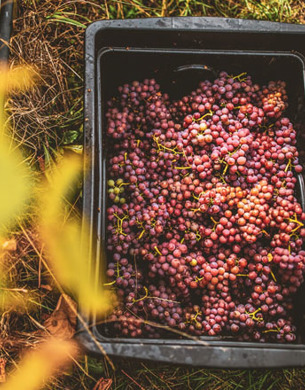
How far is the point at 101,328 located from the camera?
109 cm

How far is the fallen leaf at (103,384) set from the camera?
1372 millimetres

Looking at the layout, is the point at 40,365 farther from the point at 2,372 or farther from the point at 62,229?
the point at 62,229

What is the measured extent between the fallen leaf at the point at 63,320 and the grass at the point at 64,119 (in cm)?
6

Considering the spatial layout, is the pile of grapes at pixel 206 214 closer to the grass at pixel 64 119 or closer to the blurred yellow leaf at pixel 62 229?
the blurred yellow leaf at pixel 62 229

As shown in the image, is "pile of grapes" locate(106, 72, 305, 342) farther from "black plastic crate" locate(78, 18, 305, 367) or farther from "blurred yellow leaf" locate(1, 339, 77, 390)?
"blurred yellow leaf" locate(1, 339, 77, 390)

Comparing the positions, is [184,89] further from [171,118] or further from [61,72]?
[61,72]

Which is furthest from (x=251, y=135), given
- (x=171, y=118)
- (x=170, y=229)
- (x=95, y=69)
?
(x=95, y=69)

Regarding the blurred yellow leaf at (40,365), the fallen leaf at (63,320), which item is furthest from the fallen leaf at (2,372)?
the fallen leaf at (63,320)

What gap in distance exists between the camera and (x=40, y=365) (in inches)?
54.1

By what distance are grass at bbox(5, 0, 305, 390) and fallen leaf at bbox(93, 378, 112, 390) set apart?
3 centimetres

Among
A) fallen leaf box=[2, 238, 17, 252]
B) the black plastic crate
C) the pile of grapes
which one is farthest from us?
fallen leaf box=[2, 238, 17, 252]

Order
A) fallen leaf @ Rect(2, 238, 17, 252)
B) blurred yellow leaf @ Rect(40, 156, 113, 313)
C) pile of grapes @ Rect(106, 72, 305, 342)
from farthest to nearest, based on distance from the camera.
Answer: fallen leaf @ Rect(2, 238, 17, 252)
blurred yellow leaf @ Rect(40, 156, 113, 313)
pile of grapes @ Rect(106, 72, 305, 342)

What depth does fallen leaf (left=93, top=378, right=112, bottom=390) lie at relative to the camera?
1.37 meters

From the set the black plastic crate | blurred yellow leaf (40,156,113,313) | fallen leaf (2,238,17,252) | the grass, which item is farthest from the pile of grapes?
fallen leaf (2,238,17,252)
